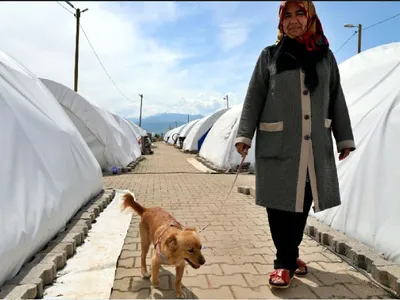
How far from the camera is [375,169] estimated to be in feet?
11.4

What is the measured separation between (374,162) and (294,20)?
1800 millimetres

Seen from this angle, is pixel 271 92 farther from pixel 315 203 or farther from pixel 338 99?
pixel 315 203

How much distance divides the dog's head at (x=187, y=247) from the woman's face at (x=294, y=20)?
162 centimetres

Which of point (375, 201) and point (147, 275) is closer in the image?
point (147, 275)

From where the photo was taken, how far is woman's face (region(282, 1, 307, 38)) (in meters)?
2.50

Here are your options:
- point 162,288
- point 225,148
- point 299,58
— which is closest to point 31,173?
point 162,288

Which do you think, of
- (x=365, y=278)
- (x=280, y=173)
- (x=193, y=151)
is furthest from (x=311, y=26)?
(x=193, y=151)

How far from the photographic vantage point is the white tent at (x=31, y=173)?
2582 millimetres

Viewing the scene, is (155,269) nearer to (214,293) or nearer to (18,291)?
(214,293)

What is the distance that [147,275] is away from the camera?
2.89 meters

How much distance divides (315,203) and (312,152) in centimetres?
38

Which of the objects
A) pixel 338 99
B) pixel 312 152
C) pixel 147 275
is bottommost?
pixel 147 275

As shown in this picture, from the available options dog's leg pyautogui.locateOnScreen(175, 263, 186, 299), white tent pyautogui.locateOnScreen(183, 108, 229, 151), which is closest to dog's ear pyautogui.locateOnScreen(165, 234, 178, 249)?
dog's leg pyautogui.locateOnScreen(175, 263, 186, 299)

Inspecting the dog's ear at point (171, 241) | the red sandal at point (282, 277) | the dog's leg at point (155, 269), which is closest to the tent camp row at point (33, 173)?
the dog's leg at point (155, 269)
